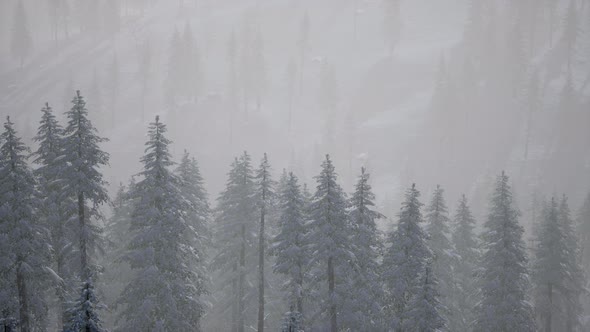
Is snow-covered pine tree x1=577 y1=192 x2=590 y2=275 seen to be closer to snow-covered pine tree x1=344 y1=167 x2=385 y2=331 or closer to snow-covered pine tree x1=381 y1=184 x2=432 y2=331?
snow-covered pine tree x1=381 y1=184 x2=432 y2=331

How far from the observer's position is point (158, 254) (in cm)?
2020

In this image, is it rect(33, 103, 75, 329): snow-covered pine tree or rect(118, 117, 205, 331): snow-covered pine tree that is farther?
rect(33, 103, 75, 329): snow-covered pine tree

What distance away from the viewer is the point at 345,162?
74438 millimetres

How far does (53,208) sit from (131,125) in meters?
62.2

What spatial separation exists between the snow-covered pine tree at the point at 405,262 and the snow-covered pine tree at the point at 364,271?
756 mm

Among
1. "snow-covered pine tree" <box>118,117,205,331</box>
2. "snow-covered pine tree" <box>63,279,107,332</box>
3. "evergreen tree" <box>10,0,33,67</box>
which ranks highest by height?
"evergreen tree" <box>10,0,33,67</box>

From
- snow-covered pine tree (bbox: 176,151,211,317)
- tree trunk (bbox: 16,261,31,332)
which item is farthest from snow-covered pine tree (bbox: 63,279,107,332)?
snow-covered pine tree (bbox: 176,151,211,317)

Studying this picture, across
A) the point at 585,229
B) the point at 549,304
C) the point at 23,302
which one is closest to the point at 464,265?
the point at 549,304

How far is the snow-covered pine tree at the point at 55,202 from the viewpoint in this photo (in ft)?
69.3

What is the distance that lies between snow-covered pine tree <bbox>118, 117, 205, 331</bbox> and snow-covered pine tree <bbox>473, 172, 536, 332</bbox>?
1726cm

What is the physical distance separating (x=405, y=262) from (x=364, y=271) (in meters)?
2.25

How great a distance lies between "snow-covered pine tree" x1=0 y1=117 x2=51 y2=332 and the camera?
65.4 ft

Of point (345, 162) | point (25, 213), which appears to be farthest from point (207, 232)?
point (345, 162)

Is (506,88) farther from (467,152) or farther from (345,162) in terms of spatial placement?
(345,162)
